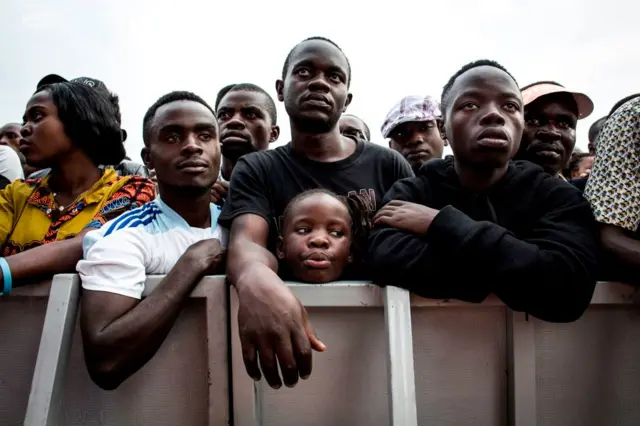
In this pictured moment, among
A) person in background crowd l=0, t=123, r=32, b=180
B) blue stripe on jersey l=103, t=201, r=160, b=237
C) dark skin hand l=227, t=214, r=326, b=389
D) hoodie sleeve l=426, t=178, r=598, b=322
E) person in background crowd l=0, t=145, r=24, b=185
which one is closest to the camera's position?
dark skin hand l=227, t=214, r=326, b=389

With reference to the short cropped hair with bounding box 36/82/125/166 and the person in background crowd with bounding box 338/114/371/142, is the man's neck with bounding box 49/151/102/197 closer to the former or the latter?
the short cropped hair with bounding box 36/82/125/166

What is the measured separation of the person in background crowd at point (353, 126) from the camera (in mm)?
3414

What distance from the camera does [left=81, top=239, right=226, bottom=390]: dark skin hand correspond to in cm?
129

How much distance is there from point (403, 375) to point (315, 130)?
1146mm

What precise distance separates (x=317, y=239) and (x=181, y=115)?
2.58 ft

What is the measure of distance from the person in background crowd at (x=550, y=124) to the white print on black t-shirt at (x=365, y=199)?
84 cm

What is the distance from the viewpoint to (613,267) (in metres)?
1.40

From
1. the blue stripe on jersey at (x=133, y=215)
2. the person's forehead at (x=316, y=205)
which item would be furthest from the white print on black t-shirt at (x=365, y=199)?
the blue stripe on jersey at (x=133, y=215)

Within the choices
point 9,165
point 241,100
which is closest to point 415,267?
point 241,100

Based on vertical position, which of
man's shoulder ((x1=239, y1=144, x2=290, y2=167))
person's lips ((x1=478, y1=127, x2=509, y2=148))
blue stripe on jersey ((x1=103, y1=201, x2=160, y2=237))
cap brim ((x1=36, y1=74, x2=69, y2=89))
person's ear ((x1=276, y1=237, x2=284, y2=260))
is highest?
cap brim ((x1=36, y1=74, x2=69, y2=89))

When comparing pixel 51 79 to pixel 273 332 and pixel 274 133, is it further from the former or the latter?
pixel 273 332

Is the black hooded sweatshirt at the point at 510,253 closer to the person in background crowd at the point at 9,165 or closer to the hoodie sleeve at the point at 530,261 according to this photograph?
the hoodie sleeve at the point at 530,261

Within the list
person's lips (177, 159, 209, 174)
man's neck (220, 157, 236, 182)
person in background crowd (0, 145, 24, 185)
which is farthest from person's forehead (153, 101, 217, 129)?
person in background crowd (0, 145, 24, 185)

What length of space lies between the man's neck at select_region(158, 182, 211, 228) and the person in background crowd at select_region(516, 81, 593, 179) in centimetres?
150
